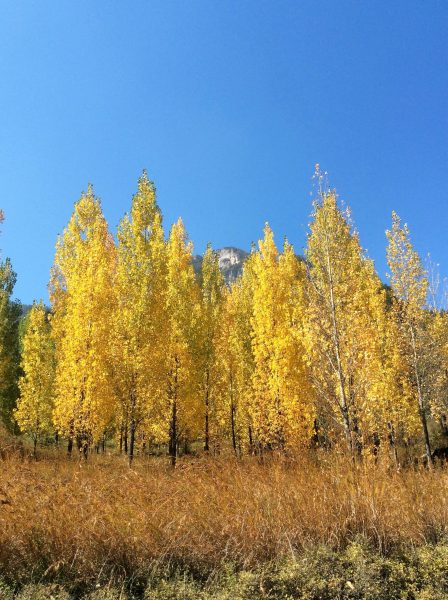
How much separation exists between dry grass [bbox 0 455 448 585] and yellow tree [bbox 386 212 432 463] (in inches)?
381

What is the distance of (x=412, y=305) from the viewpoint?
15.1 metres

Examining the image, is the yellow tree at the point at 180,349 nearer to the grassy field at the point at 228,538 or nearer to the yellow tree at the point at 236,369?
the yellow tree at the point at 236,369

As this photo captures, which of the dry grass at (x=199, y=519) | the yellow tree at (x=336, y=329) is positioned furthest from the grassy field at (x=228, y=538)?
the yellow tree at (x=336, y=329)

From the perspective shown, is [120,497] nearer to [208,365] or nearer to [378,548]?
[378,548]

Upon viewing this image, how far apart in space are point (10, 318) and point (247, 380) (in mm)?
20439

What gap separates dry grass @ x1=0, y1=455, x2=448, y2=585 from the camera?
4328 millimetres

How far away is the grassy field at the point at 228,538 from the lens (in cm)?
401

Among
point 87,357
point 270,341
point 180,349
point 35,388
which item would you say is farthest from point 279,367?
point 35,388

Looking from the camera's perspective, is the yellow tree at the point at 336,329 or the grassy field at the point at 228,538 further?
the yellow tree at the point at 336,329

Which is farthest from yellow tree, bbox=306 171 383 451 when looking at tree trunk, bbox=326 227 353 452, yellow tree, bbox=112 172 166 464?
yellow tree, bbox=112 172 166 464

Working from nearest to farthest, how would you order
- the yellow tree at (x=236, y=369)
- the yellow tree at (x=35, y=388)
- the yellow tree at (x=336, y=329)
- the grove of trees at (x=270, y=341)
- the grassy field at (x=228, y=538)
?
the grassy field at (x=228, y=538) < the yellow tree at (x=336, y=329) < the grove of trees at (x=270, y=341) < the yellow tree at (x=236, y=369) < the yellow tree at (x=35, y=388)

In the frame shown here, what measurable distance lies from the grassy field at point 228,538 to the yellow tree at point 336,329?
132 inches

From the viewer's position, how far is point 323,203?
427 inches

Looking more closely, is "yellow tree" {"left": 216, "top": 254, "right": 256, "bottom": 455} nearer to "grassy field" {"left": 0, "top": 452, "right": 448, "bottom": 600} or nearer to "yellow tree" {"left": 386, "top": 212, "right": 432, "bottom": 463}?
"yellow tree" {"left": 386, "top": 212, "right": 432, "bottom": 463}
